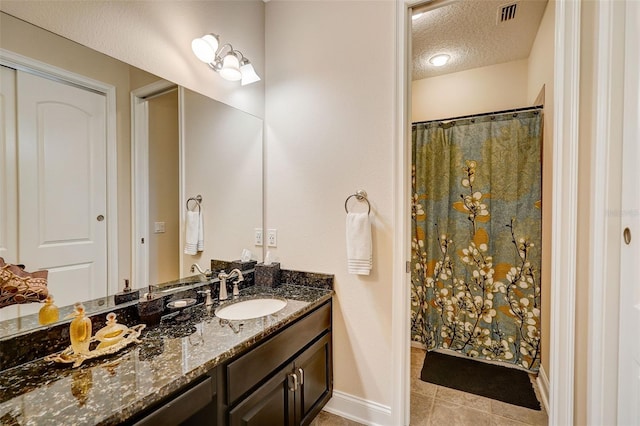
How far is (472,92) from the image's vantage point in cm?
284

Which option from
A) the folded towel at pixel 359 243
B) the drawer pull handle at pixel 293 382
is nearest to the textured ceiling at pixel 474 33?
the folded towel at pixel 359 243

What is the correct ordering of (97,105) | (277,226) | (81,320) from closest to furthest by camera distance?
(81,320) < (97,105) < (277,226)

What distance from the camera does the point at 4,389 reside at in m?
0.77

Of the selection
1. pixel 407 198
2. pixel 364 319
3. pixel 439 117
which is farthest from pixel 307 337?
pixel 439 117

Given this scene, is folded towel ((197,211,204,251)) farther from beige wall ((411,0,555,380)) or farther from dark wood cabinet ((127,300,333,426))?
beige wall ((411,0,555,380))

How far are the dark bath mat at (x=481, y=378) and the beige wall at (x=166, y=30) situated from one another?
236 cm

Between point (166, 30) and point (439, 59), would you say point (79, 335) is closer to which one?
point (166, 30)

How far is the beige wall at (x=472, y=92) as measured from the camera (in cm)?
266

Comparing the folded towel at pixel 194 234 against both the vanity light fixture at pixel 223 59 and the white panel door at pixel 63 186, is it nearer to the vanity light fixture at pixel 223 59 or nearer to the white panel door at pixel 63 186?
the white panel door at pixel 63 186

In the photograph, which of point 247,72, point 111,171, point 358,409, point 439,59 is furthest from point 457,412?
point 439,59

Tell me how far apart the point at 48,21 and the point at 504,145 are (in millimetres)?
2795

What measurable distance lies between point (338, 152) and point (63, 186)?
1.27 m

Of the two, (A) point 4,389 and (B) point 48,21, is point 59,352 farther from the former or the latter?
(B) point 48,21


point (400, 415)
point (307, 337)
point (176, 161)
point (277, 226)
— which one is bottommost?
point (400, 415)
